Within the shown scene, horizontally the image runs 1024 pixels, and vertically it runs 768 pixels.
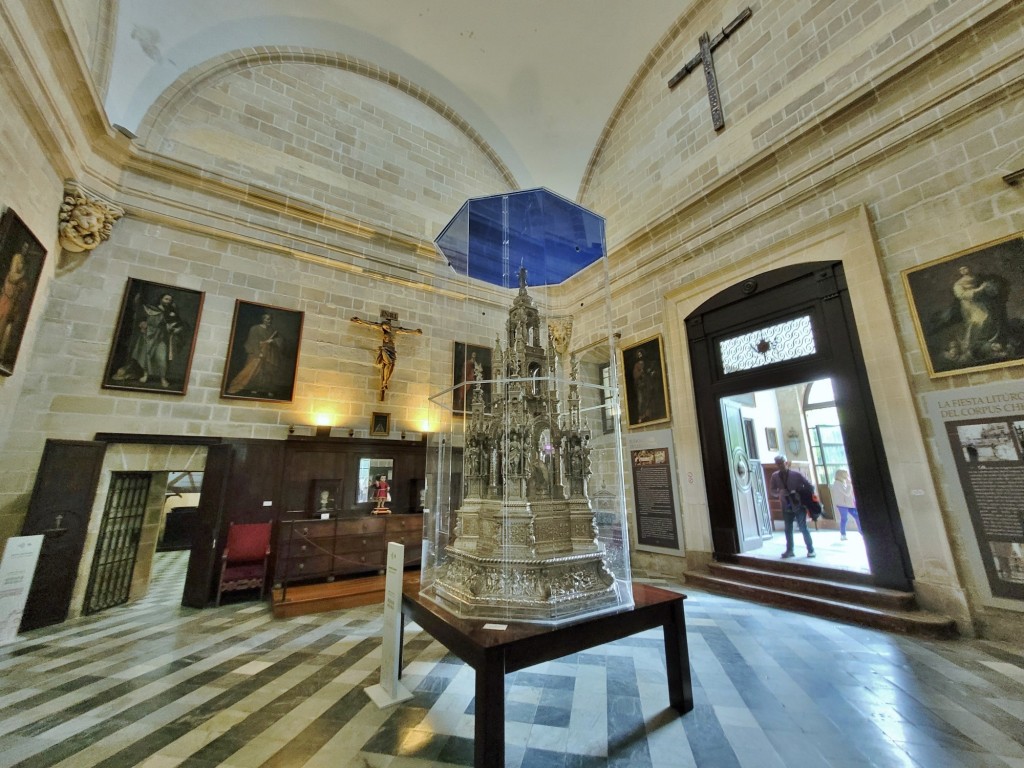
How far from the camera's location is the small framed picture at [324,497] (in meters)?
5.97

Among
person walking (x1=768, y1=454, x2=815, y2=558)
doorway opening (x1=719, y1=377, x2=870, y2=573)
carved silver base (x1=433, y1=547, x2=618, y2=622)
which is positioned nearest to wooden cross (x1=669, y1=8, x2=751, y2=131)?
doorway opening (x1=719, y1=377, x2=870, y2=573)

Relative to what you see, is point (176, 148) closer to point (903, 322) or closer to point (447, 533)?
point (447, 533)

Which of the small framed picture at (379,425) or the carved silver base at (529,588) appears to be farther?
the small framed picture at (379,425)

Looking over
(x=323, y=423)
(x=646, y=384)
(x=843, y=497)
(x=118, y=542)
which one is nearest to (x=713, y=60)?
(x=646, y=384)

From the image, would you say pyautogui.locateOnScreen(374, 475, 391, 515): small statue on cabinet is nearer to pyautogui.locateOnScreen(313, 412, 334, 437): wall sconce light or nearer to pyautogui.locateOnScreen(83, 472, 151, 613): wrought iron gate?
pyautogui.locateOnScreen(313, 412, 334, 437): wall sconce light

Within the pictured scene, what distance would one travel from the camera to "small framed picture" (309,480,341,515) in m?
5.97

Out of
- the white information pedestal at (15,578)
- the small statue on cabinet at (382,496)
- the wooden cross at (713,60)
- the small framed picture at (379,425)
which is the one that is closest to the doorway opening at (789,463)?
the wooden cross at (713,60)

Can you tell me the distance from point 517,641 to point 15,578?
544cm

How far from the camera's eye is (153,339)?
5.46 metres

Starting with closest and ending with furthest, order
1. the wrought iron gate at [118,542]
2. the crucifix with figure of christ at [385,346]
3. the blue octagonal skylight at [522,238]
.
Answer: the blue octagonal skylight at [522,238] → the wrought iron gate at [118,542] → the crucifix with figure of christ at [385,346]

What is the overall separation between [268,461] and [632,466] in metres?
5.67

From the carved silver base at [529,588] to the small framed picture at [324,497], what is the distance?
4072mm

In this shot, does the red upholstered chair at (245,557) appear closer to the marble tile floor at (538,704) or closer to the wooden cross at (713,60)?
the marble tile floor at (538,704)

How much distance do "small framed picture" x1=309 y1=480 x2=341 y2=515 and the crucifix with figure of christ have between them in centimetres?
166
